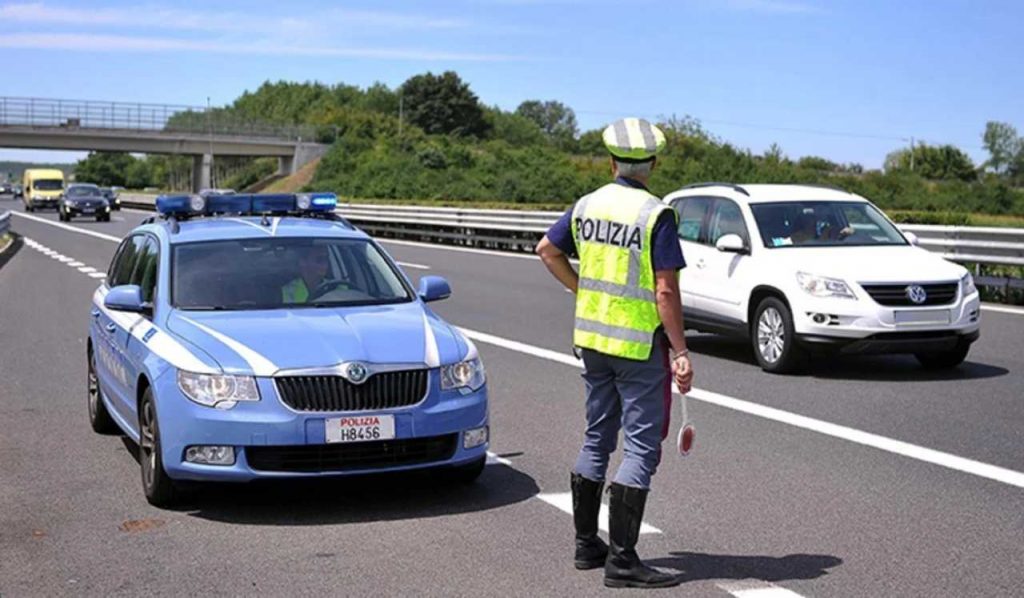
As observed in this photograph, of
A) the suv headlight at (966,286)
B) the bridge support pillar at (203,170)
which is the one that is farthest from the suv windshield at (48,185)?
the suv headlight at (966,286)

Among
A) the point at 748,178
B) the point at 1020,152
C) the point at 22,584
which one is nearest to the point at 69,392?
the point at 22,584

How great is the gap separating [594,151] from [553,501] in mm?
149136

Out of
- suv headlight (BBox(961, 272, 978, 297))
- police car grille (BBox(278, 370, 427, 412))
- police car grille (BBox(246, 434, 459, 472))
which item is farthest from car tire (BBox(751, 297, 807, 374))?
police car grille (BBox(278, 370, 427, 412))

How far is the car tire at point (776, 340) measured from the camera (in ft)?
42.5

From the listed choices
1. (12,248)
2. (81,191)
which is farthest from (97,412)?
(81,191)

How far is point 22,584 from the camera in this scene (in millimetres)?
6207

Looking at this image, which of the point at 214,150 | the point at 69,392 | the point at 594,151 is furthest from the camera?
the point at 594,151

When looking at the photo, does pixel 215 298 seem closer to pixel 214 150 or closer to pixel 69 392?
pixel 69 392

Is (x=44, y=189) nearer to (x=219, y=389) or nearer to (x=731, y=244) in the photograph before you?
(x=731, y=244)

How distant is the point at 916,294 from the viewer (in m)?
12.7

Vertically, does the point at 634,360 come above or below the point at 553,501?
above

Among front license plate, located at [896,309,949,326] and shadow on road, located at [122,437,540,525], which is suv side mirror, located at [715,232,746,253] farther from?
shadow on road, located at [122,437,540,525]

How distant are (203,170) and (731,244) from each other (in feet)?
302

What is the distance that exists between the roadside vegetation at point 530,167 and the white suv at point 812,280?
59.4 feet
